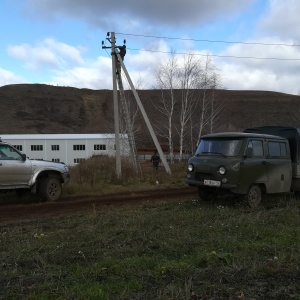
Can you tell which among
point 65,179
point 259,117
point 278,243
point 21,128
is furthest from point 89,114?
point 278,243

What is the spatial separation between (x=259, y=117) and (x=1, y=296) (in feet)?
326

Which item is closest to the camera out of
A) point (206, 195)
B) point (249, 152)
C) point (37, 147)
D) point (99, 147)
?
point (249, 152)

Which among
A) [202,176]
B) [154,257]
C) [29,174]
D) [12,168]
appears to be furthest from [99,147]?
[154,257]

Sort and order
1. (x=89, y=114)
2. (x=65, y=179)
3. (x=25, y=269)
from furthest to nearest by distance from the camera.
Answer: (x=89, y=114)
(x=65, y=179)
(x=25, y=269)

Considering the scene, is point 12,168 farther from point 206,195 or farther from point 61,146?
point 61,146

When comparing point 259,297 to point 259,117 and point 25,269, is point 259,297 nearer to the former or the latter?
point 25,269

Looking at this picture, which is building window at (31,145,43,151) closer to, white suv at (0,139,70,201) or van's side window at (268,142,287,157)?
white suv at (0,139,70,201)

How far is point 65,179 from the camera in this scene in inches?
497

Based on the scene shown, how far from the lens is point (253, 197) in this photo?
34.0ft

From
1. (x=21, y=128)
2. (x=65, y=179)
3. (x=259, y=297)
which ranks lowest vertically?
(x=259, y=297)

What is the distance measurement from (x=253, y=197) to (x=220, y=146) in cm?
154

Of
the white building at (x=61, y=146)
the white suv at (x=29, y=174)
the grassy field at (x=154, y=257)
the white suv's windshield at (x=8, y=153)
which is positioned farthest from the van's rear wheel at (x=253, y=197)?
the white building at (x=61, y=146)

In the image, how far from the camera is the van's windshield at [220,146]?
1020 centimetres

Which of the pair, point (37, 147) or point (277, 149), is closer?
point (277, 149)
